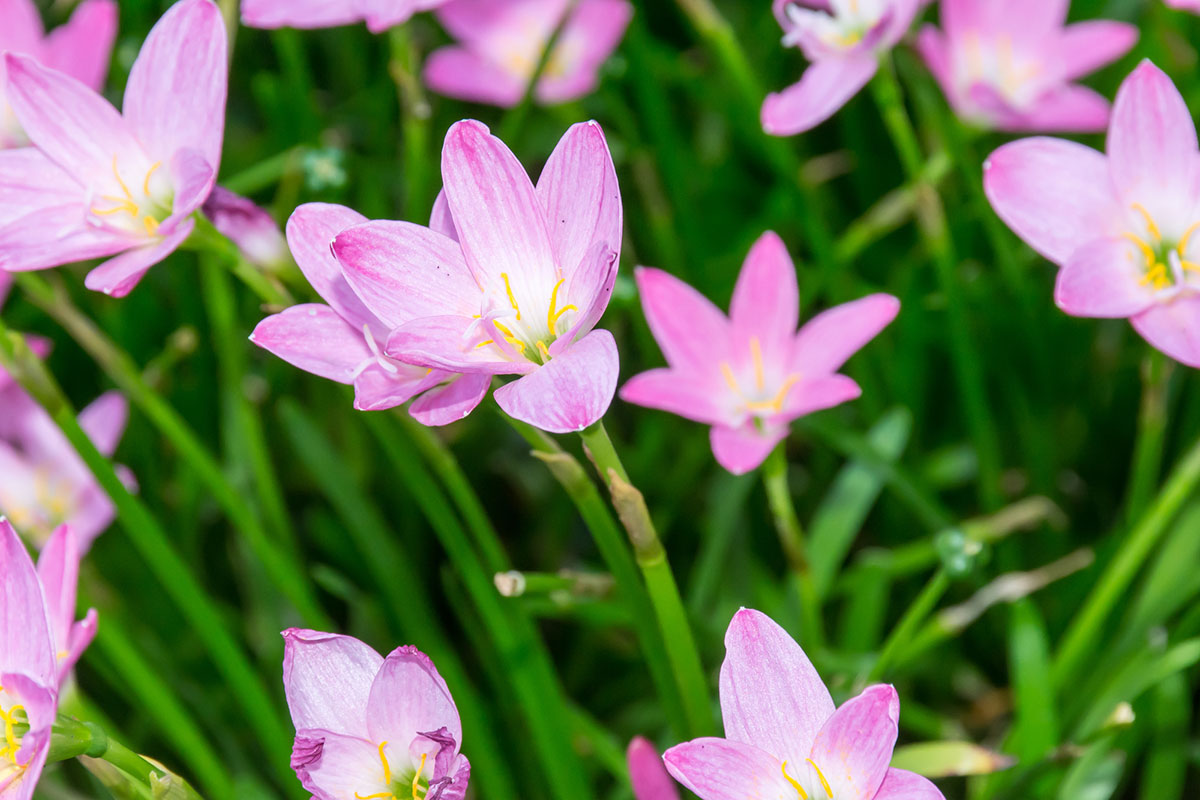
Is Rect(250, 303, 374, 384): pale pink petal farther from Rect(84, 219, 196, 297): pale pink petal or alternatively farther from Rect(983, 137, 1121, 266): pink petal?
Rect(983, 137, 1121, 266): pink petal

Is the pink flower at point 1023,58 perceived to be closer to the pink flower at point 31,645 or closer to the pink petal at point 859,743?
the pink petal at point 859,743

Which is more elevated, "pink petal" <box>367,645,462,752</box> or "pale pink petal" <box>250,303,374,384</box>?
"pale pink petal" <box>250,303,374,384</box>

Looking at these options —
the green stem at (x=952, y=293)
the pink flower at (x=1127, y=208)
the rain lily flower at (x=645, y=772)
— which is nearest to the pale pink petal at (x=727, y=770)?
the rain lily flower at (x=645, y=772)

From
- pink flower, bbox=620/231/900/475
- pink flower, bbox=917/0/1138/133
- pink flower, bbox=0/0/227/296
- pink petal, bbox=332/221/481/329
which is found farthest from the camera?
pink flower, bbox=917/0/1138/133

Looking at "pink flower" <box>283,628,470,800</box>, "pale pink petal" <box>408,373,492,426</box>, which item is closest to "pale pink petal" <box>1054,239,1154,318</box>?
"pale pink petal" <box>408,373,492,426</box>

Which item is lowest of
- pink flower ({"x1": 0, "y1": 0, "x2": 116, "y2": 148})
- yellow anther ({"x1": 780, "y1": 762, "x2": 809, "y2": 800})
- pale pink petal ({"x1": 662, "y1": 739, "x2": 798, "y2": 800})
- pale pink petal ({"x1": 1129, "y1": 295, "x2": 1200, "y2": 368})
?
yellow anther ({"x1": 780, "y1": 762, "x2": 809, "y2": 800})

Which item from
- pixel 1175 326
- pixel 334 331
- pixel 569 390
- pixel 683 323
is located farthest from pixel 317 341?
pixel 1175 326

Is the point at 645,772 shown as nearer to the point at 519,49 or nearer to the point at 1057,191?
the point at 1057,191

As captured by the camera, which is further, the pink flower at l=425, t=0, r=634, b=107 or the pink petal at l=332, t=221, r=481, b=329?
the pink flower at l=425, t=0, r=634, b=107

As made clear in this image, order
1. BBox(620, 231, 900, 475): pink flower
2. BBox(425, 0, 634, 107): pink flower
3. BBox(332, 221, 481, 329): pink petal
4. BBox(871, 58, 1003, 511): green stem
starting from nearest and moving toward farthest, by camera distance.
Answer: BBox(332, 221, 481, 329): pink petal < BBox(620, 231, 900, 475): pink flower < BBox(871, 58, 1003, 511): green stem < BBox(425, 0, 634, 107): pink flower
